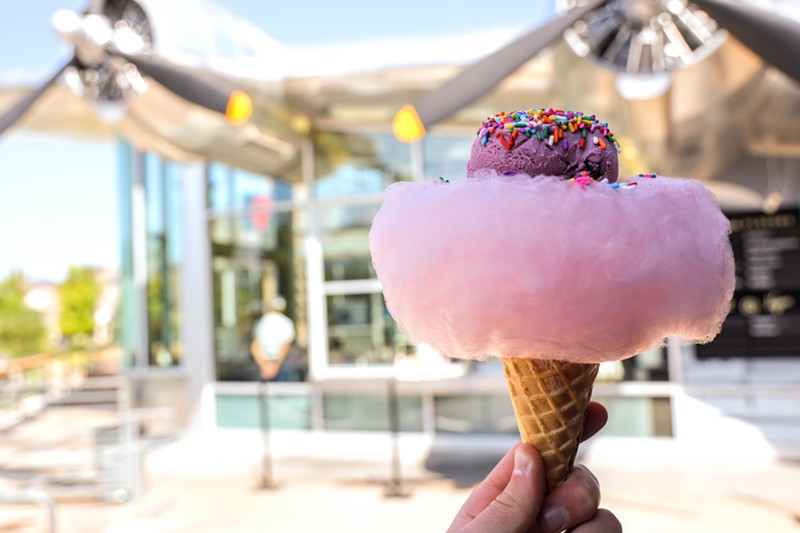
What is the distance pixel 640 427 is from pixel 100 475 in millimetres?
5700

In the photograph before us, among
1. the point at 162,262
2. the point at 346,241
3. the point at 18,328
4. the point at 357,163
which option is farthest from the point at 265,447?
the point at 18,328

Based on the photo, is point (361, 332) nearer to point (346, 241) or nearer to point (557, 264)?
point (346, 241)

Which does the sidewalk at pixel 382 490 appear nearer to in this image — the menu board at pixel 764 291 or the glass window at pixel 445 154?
the menu board at pixel 764 291

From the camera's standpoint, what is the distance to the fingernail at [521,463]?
1393 mm

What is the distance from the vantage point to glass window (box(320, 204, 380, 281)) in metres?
8.68

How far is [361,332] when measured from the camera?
8.70 metres

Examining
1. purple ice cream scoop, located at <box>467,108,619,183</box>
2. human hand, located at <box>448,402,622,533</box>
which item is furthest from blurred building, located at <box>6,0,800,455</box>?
human hand, located at <box>448,402,622,533</box>

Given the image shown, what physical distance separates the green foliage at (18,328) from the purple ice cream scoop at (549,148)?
41.4 meters

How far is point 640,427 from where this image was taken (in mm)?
7641

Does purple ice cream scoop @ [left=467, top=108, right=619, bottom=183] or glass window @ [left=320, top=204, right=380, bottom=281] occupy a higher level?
glass window @ [left=320, top=204, right=380, bottom=281]

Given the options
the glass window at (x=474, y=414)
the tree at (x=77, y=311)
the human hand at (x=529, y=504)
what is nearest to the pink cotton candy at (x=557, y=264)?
the human hand at (x=529, y=504)

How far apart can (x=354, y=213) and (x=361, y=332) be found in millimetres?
1496

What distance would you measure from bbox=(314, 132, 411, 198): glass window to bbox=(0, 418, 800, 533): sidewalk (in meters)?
3.10

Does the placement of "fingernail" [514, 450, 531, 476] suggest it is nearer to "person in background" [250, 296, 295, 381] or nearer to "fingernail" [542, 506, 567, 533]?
"fingernail" [542, 506, 567, 533]
